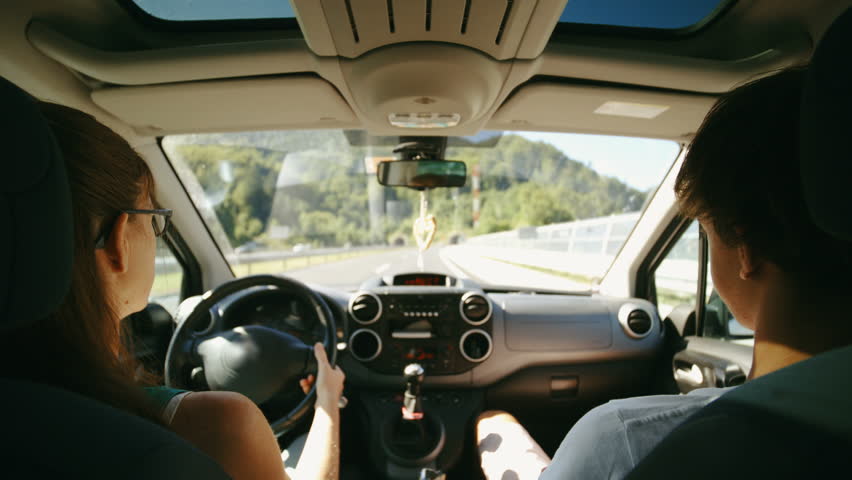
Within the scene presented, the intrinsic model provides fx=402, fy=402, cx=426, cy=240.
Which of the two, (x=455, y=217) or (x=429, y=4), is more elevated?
(x=429, y=4)

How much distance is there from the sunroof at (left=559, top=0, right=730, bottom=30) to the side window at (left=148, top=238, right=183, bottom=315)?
3.20m

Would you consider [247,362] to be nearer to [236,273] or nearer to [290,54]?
[290,54]

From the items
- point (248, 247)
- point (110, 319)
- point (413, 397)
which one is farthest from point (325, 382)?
point (248, 247)

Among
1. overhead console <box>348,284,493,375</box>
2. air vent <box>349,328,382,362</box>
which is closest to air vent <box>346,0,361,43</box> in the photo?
overhead console <box>348,284,493,375</box>

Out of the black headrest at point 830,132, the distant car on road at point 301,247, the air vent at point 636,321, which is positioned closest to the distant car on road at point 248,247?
the distant car on road at point 301,247

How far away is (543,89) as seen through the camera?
233 cm

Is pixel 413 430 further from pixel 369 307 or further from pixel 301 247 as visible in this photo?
pixel 301 247

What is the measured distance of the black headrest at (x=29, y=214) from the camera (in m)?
0.69

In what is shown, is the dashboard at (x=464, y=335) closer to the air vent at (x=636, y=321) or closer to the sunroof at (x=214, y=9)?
the air vent at (x=636, y=321)

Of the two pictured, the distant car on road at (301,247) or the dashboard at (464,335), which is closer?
the dashboard at (464,335)

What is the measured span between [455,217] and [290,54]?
2.82 metres

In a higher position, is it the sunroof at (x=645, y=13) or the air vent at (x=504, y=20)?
the sunroof at (x=645, y=13)

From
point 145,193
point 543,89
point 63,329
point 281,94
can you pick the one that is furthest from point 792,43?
point 63,329

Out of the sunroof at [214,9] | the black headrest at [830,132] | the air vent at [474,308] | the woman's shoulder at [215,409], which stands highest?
the sunroof at [214,9]
